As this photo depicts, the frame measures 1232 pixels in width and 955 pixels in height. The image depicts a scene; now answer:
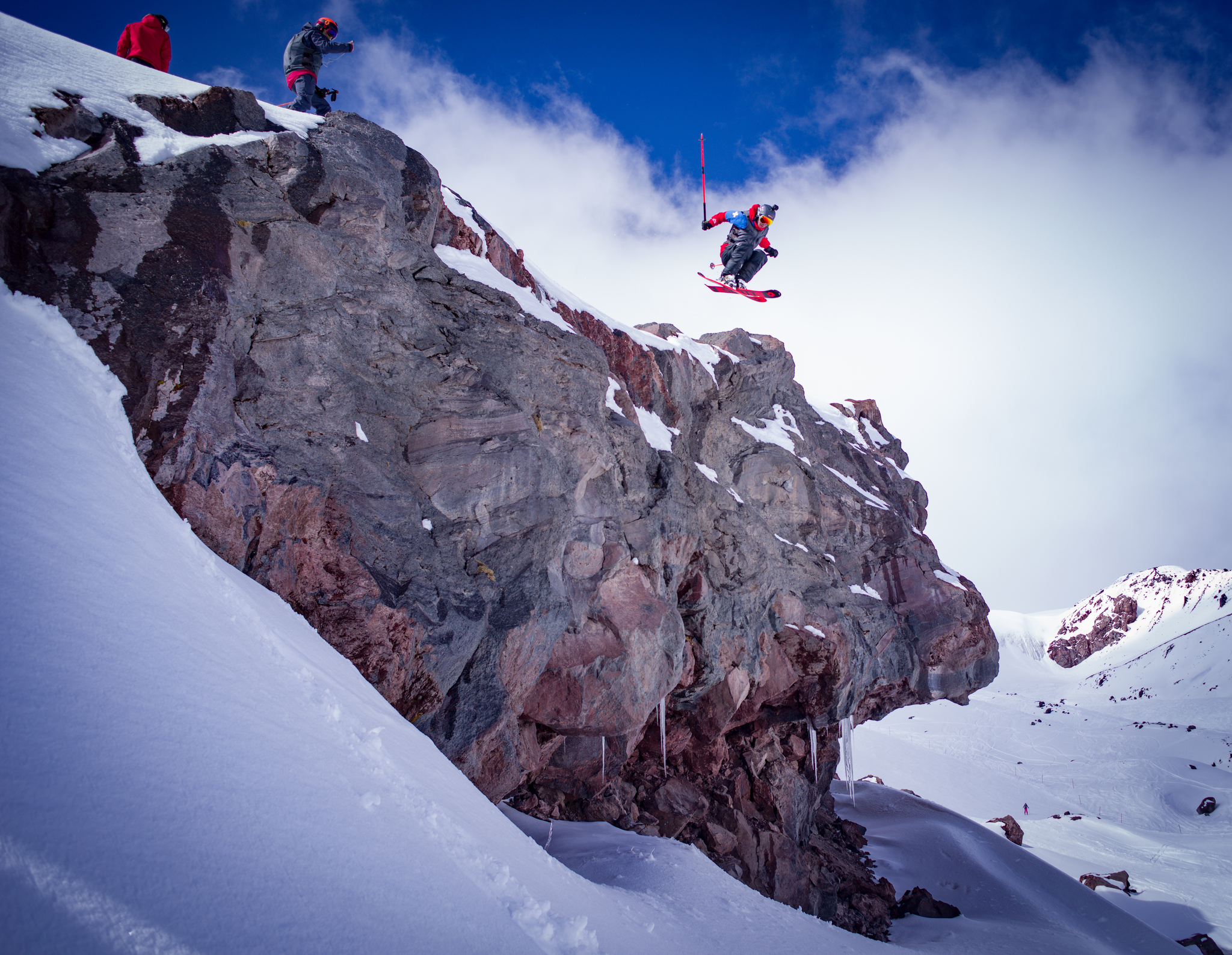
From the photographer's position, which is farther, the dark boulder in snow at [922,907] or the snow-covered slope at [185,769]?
the dark boulder in snow at [922,907]

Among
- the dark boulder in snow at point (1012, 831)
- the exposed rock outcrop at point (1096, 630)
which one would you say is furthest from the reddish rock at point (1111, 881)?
the exposed rock outcrop at point (1096, 630)

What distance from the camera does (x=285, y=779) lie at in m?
3.48

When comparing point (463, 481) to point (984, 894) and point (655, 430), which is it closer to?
point (655, 430)

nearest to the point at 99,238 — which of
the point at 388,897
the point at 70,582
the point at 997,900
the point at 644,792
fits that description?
the point at 70,582

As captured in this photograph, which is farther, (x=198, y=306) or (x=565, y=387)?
(x=565, y=387)

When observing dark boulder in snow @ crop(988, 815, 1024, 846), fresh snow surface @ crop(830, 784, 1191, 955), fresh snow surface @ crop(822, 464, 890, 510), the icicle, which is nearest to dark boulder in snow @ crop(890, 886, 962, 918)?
fresh snow surface @ crop(830, 784, 1191, 955)

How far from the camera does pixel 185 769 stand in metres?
3.01

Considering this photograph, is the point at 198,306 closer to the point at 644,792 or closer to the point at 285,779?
the point at 285,779

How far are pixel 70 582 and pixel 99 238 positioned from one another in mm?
5304

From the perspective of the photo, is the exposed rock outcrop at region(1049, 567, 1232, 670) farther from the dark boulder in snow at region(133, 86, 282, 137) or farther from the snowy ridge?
the dark boulder in snow at region(133, 86, 282, 137)

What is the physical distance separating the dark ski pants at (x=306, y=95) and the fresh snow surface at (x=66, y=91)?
194cm

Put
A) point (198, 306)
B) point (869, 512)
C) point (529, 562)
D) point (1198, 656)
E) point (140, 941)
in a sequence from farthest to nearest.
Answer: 1. point (1198, 656)
2. point (869, 512)
3. point (529, 562)
4. point (198, 306)
5. point (140, 941)

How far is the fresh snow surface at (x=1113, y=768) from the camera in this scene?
24.9 metres

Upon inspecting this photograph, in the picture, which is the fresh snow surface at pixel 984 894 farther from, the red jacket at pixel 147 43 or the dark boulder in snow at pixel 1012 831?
the red jacket at pixel 147 43
